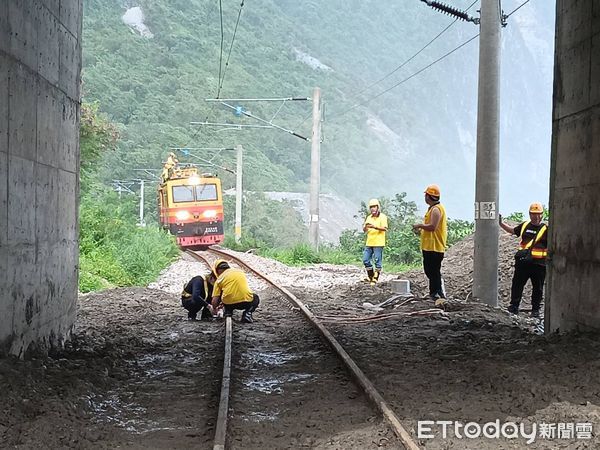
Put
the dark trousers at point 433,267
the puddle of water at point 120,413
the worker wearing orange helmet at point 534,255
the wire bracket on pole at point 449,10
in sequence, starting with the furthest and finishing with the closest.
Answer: the wire bracket on pole at point 449,10 < the dark trousers at point 433,267 < the worker wearing orange helmet at point 534,255 < the puddle of water at point 120,413

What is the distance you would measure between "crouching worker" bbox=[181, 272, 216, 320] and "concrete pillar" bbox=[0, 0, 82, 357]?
2.14 metres

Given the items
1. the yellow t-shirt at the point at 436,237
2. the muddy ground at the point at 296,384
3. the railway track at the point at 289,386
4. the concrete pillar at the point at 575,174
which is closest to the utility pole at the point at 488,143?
the yellow t-shirt at the point at 436,237

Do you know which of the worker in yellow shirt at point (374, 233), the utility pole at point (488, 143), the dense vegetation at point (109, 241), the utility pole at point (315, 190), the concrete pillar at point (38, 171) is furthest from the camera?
the utility pole at point (315, 190)

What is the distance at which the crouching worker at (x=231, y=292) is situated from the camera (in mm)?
10852

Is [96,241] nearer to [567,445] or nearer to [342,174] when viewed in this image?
[567,445]

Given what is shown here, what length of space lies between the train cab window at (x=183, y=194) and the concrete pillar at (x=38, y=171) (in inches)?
871

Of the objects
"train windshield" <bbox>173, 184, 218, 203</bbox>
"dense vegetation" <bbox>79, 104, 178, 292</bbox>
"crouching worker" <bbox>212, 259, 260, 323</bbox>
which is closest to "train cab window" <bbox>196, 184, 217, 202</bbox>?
"train windshield" <bbox>173, 184, 218, 203</bbox>

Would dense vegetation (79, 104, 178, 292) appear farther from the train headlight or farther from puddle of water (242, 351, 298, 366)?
puddle of water (242, 351, 298, 366)

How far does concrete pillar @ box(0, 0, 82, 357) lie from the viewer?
6.32 metres

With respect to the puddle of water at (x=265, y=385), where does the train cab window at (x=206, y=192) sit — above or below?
above

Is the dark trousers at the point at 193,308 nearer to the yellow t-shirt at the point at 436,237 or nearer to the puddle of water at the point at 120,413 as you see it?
the yellow t-shirt at the point at 436,237

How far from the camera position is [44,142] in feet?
24.8

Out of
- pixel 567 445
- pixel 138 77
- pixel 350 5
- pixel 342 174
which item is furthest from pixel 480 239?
pixel 350 5

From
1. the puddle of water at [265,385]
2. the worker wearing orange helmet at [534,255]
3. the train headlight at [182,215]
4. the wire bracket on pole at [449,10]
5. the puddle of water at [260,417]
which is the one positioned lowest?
the puddle of water at [260,417]
